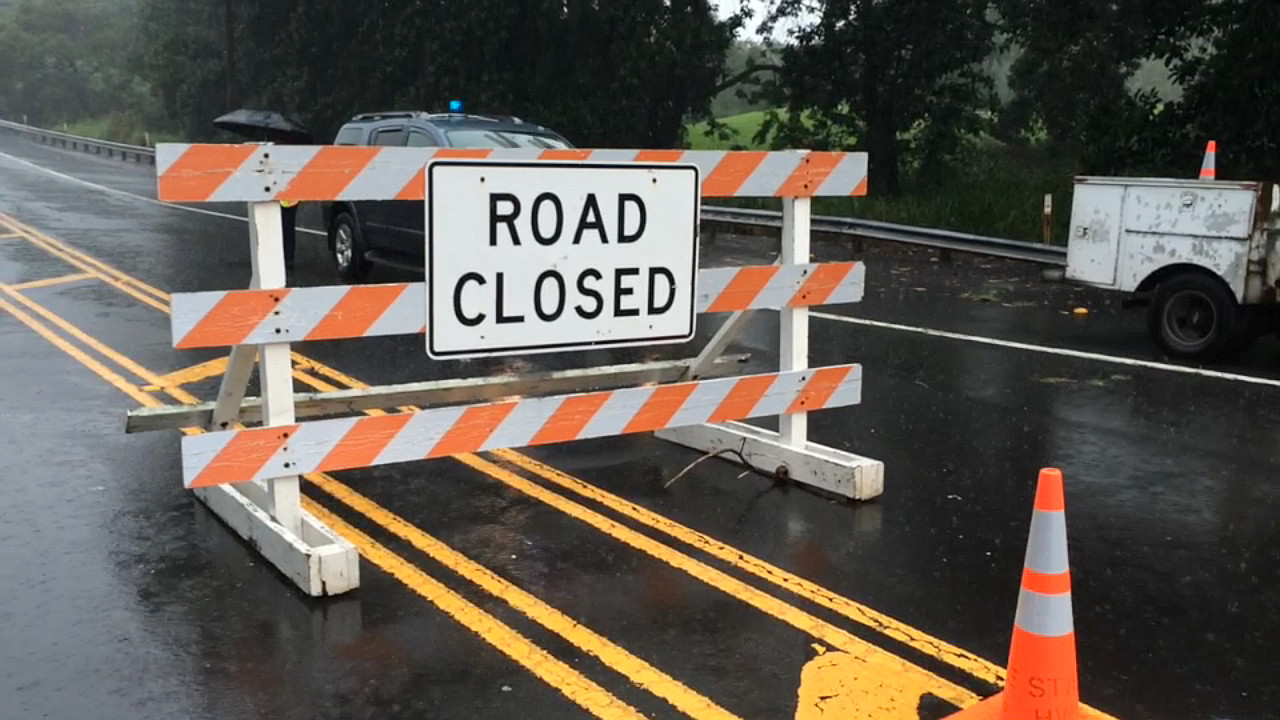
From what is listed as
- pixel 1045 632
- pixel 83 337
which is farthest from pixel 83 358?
pixel 1045 632

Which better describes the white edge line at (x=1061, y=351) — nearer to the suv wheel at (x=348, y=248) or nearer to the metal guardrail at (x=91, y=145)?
the suv wheel at (x=348, y=248)

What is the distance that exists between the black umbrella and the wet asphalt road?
7.10 m

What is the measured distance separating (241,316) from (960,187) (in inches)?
802

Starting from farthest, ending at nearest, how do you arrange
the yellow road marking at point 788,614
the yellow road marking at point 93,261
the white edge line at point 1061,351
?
the yellow road marking at point 93,261 < the white edge line at point 1061,351 < the yellow road marking at point 788,614

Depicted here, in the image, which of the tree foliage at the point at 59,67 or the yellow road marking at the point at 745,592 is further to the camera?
the tree foliage at the point at 59,67

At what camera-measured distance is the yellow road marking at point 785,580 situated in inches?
178

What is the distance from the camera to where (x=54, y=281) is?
14.1 meters

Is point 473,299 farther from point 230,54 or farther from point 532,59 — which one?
point 230,54

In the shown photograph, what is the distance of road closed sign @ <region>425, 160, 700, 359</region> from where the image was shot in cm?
525

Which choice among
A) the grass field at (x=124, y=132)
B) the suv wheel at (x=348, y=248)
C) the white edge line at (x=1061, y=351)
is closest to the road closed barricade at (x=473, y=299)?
the white edge line at (x=1061, y=351)

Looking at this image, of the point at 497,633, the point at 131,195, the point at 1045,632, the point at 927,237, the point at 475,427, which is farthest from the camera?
the point at 131,195

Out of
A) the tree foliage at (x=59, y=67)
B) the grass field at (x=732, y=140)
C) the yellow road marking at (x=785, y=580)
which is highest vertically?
the tree foliage at (x=59, y=67)

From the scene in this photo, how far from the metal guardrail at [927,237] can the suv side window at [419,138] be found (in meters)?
6.54

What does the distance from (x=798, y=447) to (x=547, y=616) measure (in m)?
2.33
